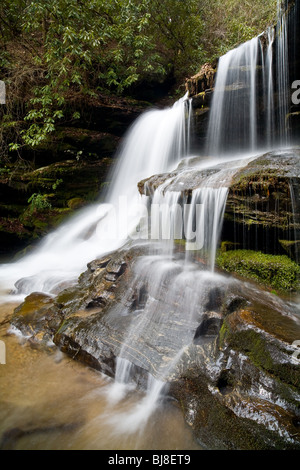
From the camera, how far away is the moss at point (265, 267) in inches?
141

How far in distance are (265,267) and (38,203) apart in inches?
288

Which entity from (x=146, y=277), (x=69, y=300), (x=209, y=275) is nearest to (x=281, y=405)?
(x=209, y=275)

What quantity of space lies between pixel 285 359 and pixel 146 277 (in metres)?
2.13

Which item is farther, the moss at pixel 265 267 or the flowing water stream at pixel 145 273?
the moss at pixel 265 267

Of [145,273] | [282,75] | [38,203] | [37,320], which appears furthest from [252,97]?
[37,320]

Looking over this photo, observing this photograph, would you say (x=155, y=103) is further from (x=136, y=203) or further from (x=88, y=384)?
(x=88, y=384)

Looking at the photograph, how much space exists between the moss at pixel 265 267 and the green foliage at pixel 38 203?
6.43m

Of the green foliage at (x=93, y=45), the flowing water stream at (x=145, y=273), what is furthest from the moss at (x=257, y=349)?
the green foliage at (x=93, y=45)

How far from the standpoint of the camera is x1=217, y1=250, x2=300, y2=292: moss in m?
3.58

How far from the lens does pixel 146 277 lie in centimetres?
380

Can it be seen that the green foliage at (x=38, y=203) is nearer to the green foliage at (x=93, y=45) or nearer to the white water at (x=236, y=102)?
the green foliage at (x=93, y=45)

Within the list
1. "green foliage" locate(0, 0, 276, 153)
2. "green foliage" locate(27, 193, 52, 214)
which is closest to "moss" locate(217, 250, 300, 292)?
"green foliage" locate(27, 193, 52, 214)

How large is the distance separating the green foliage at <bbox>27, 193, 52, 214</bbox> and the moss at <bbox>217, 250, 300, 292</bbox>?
643 cm

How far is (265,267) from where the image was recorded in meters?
3.74
